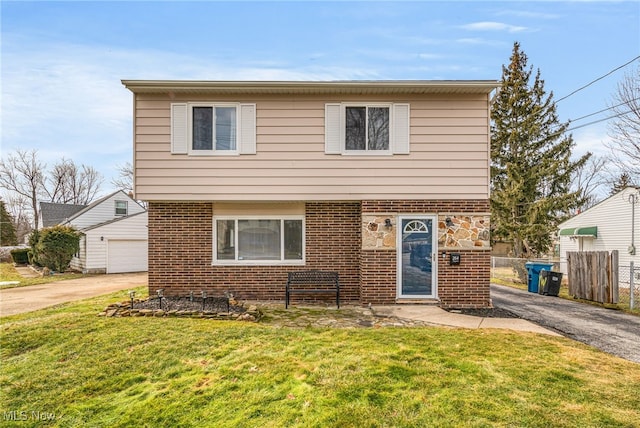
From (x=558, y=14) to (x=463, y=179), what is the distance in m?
7.39

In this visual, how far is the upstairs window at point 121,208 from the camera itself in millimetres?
23481

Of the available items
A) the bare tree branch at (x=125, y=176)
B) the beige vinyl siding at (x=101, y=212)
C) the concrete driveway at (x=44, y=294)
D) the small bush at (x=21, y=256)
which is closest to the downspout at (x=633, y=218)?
the concrete driveway at (x=44, y=294)

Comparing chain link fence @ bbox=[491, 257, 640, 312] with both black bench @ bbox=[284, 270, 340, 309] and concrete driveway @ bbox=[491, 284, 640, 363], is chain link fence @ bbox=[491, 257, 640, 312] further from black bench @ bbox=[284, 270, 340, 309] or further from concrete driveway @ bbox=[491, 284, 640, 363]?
black bench @ bbox=[284, 270, 340, 309]

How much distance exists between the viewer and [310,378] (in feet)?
13.8

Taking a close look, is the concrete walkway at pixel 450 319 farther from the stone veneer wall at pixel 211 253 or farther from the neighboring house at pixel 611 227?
the neighboring house at pixel 611 227

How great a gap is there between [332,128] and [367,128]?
0.88 m

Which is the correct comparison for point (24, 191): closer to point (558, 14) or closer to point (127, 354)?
point (127, 354)

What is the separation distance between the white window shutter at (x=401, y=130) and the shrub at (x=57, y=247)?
18267 mm

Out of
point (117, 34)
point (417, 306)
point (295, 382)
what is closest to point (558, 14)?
point (417, 306)

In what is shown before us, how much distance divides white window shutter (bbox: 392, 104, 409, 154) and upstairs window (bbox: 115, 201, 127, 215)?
21931 mm

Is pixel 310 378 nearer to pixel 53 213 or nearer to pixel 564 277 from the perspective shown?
pixel 564 277

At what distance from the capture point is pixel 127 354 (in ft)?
16.7

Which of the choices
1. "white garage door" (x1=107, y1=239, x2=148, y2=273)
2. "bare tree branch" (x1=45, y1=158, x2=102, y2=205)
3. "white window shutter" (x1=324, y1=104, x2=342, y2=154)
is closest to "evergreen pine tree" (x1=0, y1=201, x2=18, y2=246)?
"bare tree branch" (x1=45, y1=158, x2=102, y2=205)

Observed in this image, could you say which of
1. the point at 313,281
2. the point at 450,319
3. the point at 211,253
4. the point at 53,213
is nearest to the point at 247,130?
the point at 211,253
